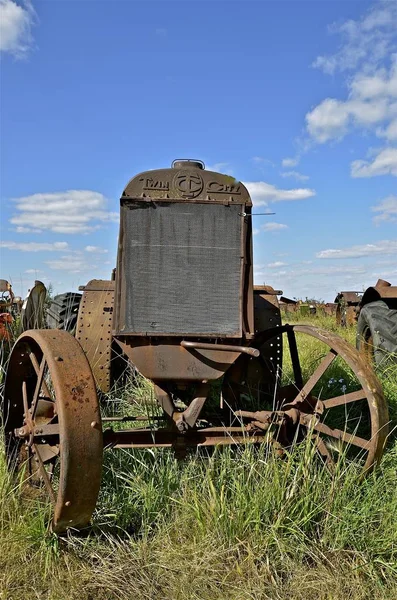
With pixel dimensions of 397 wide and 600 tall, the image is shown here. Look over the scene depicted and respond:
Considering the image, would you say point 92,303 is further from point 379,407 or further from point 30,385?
point 379,407

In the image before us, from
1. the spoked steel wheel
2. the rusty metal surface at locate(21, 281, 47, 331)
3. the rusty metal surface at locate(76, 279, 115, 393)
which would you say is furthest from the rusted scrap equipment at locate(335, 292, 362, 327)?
the spoked steel wheel

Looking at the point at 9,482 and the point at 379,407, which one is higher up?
the point at 379,407

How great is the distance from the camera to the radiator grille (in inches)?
138

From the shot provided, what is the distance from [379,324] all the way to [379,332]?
0.10m

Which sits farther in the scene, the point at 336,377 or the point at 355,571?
the point at 336,377

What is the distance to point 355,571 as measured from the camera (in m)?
2.68

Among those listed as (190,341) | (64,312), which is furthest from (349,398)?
(64,312)

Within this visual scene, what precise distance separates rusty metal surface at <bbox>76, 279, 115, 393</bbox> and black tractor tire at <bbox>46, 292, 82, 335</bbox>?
794 mm

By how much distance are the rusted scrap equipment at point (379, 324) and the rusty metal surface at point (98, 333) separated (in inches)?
94.0

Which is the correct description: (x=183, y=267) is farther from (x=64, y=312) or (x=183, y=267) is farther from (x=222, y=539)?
(x=64, y=312)

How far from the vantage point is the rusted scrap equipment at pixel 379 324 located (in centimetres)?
539

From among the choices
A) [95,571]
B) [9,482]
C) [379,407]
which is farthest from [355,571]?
[9,482]

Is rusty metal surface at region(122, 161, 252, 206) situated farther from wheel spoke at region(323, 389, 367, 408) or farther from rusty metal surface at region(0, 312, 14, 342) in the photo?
rusty metal surface at region(0, 312, 14, 342)

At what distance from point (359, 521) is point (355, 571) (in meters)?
0.31
